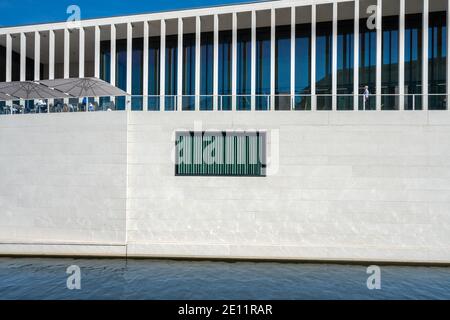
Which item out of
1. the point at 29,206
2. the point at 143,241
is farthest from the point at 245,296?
the point at 29,206

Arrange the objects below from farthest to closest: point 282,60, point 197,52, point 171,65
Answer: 1. point 171,65
2. point 282,60
3. point 197,52

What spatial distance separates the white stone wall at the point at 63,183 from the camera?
15.0 m

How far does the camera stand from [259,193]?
14.7 metres

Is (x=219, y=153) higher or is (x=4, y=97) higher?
(x=4, y=97)

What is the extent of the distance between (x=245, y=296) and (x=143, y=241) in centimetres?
567

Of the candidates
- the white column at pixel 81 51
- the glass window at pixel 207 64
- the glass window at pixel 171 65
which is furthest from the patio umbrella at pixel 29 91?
the glass window at pixel 207 64

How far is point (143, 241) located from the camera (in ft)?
48.8

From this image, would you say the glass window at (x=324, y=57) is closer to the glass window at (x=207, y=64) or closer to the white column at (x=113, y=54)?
the glass window at (x=207, y=64)

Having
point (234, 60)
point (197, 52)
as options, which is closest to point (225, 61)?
point (234, 60)

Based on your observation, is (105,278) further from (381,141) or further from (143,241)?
(381,141)

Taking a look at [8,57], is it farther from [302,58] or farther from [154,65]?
[302,58]

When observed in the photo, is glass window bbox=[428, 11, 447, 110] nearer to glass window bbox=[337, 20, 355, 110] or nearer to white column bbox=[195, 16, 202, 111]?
glass window bbox=[337, 20, 355, 110]

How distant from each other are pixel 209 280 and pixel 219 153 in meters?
5.04
